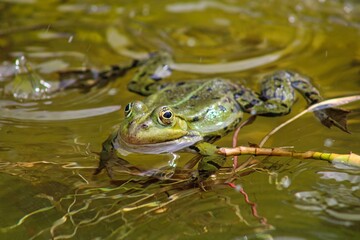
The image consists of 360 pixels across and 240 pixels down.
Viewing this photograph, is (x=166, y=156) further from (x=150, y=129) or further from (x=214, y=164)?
(x=214, y=164)

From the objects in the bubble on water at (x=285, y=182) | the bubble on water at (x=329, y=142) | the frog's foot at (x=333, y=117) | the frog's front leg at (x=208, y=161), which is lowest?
the frog's front leg at (x=208, y=161)

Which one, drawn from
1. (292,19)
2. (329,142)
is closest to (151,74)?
(329,142)

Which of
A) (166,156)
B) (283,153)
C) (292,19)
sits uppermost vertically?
(292,19)

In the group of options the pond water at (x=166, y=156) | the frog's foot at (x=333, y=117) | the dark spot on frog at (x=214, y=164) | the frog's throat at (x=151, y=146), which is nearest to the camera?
the pond water at (x=166, y=156)

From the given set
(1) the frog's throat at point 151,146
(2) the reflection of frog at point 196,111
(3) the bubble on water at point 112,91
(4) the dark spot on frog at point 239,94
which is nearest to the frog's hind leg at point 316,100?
(2) the reflection of frog at point 196,111

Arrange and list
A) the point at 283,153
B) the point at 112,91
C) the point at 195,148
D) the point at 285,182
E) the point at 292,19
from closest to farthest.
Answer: the point at 285,182 < the point at 283,153 < the point at 195,148 < the point at 112,91 < the point at 292,19

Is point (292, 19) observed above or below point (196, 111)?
above

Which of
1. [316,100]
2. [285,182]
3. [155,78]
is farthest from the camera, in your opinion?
[155,78]

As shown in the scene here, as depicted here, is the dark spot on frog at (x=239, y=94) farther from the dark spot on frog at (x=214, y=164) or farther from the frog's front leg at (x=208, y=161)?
the dark spot on frog at (x=214, y=164)
